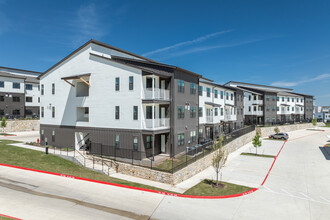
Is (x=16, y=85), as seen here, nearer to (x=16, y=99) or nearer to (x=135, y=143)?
(x=16, y=99)

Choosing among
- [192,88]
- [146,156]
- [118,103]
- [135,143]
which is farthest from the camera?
[192,88]

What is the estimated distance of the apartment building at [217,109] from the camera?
3287 cm

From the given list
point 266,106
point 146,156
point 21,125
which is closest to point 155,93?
point 146,156

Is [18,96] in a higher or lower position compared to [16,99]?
higher

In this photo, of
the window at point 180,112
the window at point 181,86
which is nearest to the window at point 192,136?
the window at point 180,112

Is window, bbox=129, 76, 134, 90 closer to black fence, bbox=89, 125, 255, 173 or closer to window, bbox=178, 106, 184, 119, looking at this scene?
window, bbox=178, 106, 184, 119

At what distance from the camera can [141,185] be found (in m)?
16.2

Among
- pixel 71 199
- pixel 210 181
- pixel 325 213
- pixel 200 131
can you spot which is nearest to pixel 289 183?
pixel 325 213

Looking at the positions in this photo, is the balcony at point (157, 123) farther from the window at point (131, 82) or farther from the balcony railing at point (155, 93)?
the window at point (131, 82)

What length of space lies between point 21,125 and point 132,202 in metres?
44.4

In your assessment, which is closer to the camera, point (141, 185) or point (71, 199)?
point (71, 199)

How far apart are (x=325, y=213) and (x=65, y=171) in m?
20.2

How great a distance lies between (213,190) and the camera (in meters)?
15.6

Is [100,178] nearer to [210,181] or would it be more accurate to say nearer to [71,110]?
[210,181]
